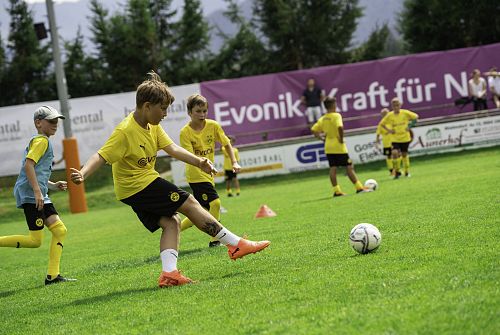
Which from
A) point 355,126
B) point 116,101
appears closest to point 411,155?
point 355,126

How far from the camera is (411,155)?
26281 millimetres

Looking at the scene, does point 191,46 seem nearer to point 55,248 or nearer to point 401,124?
point 401,124

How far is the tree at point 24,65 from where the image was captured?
34906mm

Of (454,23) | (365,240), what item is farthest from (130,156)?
(454,23)

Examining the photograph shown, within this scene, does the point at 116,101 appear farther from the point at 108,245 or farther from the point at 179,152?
the point at 179,152

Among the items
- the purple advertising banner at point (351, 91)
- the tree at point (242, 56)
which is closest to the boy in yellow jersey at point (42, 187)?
the purple advertising banner at point (351, 91)

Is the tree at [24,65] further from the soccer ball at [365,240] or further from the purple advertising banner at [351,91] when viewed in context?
the soccer ball at [365,240]

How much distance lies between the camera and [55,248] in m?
8.58

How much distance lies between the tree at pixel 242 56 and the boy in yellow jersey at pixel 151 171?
2946 centimetres

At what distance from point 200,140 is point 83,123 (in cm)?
1706

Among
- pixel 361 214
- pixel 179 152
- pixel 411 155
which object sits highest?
pixel 179 152

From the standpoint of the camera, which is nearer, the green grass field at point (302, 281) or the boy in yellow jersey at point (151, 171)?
the green grass field at point (302, 281)

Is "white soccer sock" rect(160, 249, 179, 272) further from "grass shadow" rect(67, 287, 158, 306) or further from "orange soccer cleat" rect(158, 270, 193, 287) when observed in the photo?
"grass shadow" rect(67, 287, 158, 306)

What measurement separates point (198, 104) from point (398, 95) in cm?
1880
